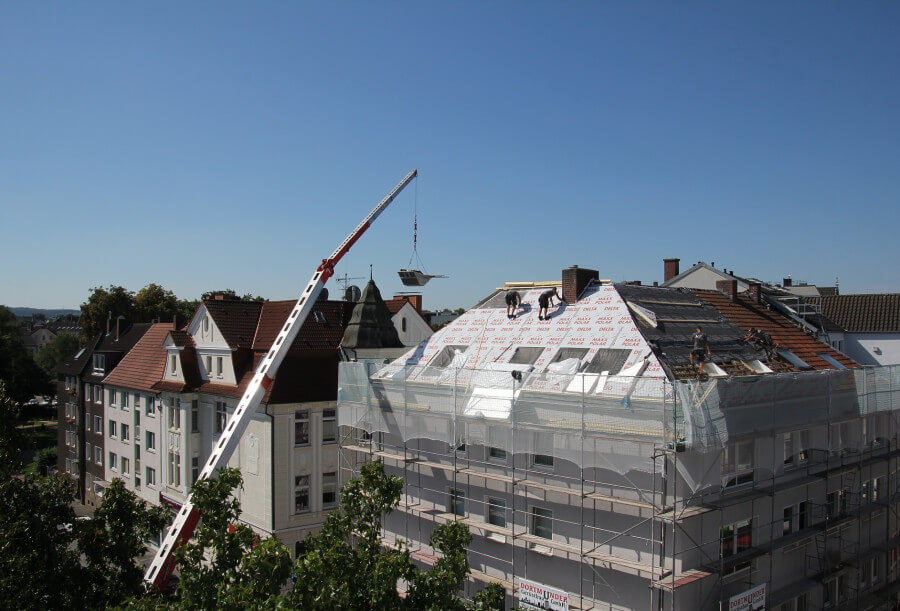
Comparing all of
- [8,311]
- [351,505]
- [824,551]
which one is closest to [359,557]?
[351,505]

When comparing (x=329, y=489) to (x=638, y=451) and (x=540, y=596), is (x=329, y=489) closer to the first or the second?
(x=540, y=596)

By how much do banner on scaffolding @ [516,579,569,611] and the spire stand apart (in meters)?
13.5

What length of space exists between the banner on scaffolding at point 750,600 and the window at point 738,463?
2416 millimetres

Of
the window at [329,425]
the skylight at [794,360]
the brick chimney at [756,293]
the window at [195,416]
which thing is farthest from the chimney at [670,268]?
the window at [195,416]

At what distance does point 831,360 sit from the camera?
22.7m

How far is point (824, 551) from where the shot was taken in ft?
60.7

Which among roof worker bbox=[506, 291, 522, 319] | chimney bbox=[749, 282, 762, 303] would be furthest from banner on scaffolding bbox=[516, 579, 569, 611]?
chimney bbox=[749, 282, 762, 303]

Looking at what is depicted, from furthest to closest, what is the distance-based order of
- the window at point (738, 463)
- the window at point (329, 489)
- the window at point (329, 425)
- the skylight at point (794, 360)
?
the window at point (329, 425)
the window at point (329, 489)
the skylight at point (794, 360)
the window at point (738, 463)

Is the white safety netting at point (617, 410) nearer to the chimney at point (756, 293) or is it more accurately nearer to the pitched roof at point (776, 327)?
the pitched roof at point (776, 327)

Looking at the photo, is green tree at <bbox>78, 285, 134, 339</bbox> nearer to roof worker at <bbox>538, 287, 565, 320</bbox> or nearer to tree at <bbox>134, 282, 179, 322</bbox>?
tree at <bbox>134, 282, 179, 322</bbox>

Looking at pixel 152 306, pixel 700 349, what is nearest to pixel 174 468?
pixel 700 349

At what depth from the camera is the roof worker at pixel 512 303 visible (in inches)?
865

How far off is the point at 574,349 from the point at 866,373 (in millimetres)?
8939

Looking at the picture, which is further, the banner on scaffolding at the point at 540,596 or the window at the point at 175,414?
the window at the point at 175,414
